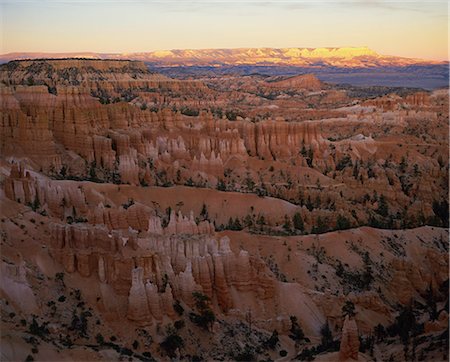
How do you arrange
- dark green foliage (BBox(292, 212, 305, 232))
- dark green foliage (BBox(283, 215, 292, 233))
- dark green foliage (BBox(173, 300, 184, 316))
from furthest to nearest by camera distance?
dark green foliage (BBox(292, 212, 305, 232)) → dark green foliage (BBox(283, 215, 292, 233)) → dark green foliage (BBox(173, 300, 184, 316))

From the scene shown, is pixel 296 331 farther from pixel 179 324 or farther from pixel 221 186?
pixel 221 186

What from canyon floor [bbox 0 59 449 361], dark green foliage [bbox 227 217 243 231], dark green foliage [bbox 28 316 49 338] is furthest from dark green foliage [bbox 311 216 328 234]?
dark green foliage [bbox 28 316 49 338]

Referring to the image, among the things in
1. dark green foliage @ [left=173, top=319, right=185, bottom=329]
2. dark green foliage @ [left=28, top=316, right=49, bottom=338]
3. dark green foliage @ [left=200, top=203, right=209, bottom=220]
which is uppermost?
dark green foliage @ [left=28, top=316, right=49, bottom=338]

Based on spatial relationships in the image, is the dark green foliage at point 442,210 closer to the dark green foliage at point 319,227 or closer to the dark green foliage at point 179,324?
the dark green foliage at point 319,227

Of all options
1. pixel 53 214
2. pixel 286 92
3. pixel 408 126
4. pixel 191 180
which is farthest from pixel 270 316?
pixel 286 92

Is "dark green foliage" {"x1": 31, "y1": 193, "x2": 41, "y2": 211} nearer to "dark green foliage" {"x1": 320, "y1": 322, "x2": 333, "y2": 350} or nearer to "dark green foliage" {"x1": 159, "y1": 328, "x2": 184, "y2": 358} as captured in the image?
"dark green foliage" {"x1": 159, "y1": 328, "x2": 184, "y2": 358}

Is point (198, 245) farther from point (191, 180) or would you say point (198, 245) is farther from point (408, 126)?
point (408, 126)

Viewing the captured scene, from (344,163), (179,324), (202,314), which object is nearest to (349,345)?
(202,314)

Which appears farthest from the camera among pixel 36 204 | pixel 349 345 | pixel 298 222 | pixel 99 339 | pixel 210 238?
pixel 298 222

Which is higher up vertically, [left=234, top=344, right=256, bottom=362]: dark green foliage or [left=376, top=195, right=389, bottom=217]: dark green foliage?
[left=234, top=344, right=256, bottom=362]: dark green foliage
